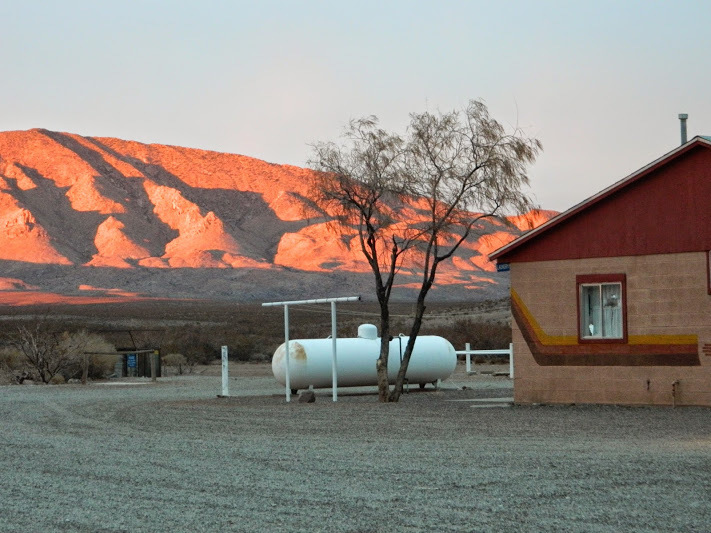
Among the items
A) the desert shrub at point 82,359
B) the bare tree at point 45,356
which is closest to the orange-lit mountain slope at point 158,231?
the desert shrub at point 82,359

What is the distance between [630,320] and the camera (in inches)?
781

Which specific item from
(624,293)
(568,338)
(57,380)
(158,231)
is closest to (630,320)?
(624,293)

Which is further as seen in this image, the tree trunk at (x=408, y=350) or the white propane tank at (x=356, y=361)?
the white propane tank at (x=356, y=361)

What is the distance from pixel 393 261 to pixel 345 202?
Result: 62.9 inches

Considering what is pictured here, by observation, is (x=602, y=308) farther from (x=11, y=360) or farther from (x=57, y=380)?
(x=11, y=360)

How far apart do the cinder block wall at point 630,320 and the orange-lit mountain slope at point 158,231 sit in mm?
94083

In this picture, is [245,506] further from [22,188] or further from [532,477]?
[22,188]

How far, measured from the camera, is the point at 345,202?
A: 2327 centimetres

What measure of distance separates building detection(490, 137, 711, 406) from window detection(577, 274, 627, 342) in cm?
2

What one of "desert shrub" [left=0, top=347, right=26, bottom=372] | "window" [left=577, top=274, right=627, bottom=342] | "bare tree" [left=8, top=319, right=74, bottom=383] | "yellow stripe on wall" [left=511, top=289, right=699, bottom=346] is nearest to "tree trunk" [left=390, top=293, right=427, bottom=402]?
"yellow stripe on wall" [left=511, top=289, right=699, bottom=346]

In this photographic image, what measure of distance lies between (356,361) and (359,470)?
612 inches

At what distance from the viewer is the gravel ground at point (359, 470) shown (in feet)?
28.6

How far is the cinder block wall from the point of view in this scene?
63.0 ft

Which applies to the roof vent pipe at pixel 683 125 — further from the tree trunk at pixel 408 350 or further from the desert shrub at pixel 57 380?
the desert shrub at pixel 57 380
